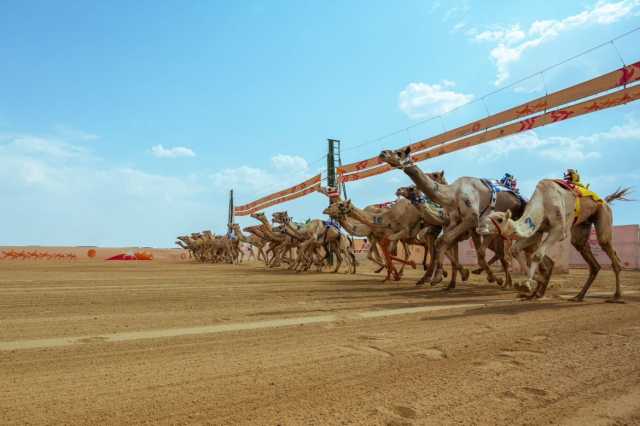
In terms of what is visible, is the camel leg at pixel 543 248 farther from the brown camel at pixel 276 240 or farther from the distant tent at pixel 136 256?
the distant tent at pixel 136 256

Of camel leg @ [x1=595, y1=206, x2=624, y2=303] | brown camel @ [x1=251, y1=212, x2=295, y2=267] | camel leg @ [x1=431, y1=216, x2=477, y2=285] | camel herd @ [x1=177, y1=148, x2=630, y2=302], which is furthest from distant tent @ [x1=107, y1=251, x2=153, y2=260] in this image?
camel leg @ [x1=595, y1=206, x2=624, y2=303]

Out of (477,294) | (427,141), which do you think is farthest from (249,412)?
(427,141)

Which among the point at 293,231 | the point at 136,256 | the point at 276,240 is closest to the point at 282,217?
the point at 293,231

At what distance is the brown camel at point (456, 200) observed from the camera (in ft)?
29.8

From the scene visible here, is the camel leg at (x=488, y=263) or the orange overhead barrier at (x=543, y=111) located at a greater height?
the orange overhead barrier at (x=543, y=111)

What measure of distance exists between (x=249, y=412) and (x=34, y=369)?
1790mm

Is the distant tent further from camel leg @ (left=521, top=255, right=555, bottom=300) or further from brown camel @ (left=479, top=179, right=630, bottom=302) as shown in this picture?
camel leg @ (left=521, top=255, right=555, bottom=300)

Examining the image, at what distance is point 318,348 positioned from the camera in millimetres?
3771

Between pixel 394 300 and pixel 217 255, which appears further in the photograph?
pixel 217 255

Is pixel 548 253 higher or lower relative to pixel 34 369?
higher

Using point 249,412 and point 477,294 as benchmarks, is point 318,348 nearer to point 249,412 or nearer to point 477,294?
point 249,412

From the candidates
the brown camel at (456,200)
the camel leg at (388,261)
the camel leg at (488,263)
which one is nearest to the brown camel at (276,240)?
the camel leg at (388,261)

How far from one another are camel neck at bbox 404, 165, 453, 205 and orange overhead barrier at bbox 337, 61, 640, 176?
20.3 ft

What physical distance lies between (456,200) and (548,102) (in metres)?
6.96
